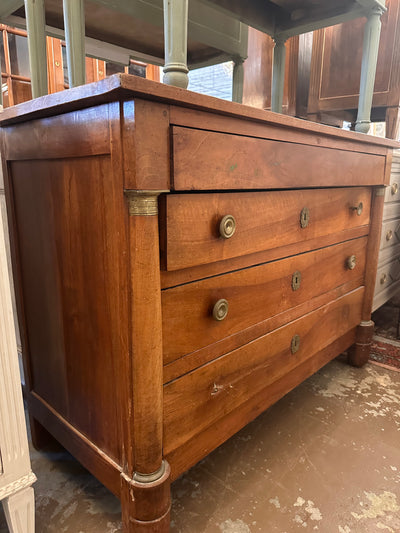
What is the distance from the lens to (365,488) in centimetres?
100

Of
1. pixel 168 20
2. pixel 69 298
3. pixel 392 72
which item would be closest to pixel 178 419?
pixel 69 298

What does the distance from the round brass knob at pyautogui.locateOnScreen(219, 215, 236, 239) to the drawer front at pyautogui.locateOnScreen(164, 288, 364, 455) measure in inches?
11.4

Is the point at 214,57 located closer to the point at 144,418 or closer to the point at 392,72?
the point at 392,72

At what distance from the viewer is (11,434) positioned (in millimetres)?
715

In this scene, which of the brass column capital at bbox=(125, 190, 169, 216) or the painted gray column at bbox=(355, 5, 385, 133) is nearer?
the brass column capital at bbox=(125, 190, 169, 216)

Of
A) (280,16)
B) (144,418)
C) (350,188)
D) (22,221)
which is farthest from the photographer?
(280,16)

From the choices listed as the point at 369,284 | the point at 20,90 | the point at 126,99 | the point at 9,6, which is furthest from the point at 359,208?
the point at 20,90

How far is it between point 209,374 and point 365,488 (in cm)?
56

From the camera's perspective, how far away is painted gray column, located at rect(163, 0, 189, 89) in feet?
2.31

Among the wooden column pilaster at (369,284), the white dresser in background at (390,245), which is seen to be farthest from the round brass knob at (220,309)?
the white dresser in background at (390,245)

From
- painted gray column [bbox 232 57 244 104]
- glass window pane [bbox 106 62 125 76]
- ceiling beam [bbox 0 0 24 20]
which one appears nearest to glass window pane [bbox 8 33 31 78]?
glass window pane [bbox 106 62 125 76]

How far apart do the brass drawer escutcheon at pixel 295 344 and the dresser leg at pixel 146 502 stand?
523mm

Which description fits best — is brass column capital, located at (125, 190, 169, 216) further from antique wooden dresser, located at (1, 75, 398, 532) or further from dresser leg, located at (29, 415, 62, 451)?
dresser leg, located at (29, 415, 62, 451)

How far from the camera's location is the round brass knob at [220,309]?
820 millimetres
